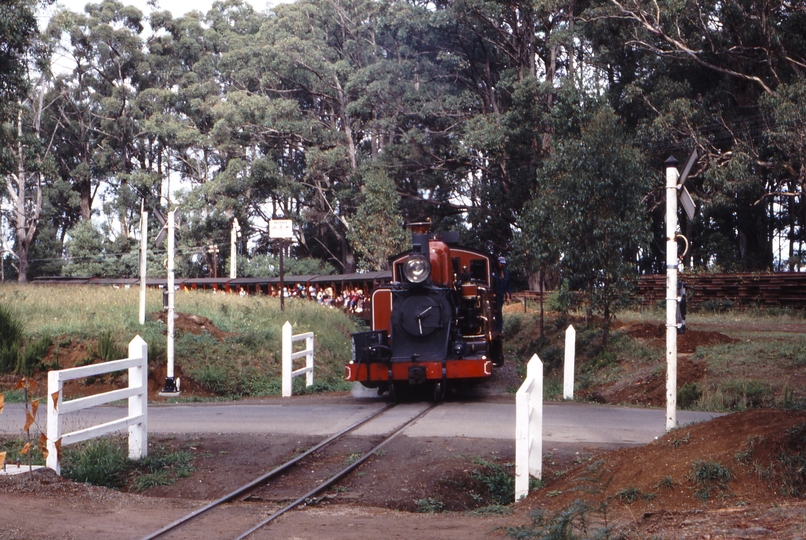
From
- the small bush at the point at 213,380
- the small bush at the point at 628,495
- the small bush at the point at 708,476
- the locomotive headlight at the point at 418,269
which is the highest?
the locomotive headlight at the point at 418,269

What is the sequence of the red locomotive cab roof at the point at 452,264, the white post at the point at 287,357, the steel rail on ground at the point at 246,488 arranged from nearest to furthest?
the steel rail on ground at the point at 246,488 → the red locomotive cab roof at the point at 452,264 → the white post at the point at 287,357

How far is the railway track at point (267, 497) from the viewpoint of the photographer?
263 inches

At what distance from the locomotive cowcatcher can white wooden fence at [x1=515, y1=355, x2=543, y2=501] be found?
5501mm

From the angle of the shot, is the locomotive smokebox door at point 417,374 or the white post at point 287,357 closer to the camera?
the locomotive smokebox door at point 417,374

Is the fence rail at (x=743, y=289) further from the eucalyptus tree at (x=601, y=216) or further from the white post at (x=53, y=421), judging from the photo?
the white post at (x=53, y=421)

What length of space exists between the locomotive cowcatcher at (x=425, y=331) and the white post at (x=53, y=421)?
6915 millimetres

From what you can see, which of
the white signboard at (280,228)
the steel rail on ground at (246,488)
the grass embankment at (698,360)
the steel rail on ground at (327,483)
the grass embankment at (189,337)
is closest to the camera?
the steel rail on ground at (246,488)

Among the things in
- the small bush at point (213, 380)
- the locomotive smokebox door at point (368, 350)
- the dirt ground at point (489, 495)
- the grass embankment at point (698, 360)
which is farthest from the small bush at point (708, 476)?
the small bush at point (213, 380)

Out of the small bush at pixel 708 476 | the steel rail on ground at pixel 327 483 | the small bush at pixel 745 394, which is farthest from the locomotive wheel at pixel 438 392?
the small bush at pixel 708 476

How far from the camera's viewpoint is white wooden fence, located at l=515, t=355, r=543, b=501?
8055 millimetres

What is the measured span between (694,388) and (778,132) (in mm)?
17071

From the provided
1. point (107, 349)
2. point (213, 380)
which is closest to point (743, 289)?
point (213, 380)

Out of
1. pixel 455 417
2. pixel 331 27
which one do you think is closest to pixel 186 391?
pixel 455 417

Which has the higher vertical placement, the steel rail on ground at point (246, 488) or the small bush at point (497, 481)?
the steel rail on ground at point (246, 488)
